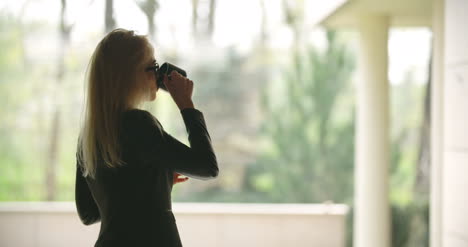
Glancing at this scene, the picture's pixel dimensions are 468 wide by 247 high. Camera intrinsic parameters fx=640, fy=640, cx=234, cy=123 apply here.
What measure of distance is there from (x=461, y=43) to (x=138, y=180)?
2.29 metres

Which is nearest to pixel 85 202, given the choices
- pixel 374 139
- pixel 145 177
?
pixel 145 177

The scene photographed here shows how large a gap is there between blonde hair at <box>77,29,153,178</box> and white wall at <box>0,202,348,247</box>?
397 centimetres

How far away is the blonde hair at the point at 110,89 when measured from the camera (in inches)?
59.5

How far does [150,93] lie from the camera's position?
1.59m

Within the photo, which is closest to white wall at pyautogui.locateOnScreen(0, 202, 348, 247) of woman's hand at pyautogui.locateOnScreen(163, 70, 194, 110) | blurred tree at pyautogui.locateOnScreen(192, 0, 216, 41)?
woman's hand at pyautogui.locateOnScreen(163, 70, 194, 110)

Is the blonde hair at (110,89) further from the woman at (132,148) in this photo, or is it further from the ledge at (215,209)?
the ledge at (215,209)

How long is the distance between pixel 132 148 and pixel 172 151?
0.32ft

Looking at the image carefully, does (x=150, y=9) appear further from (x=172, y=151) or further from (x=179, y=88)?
(x=172, y=151)

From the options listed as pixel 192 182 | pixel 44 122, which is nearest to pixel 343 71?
pixel 192 182

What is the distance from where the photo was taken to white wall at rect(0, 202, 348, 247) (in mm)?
5457

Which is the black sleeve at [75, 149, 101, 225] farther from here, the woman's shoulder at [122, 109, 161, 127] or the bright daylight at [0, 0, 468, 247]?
the woman's shoulder at [122, 109, 161, 127]

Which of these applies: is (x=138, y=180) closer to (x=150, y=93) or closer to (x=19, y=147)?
(x=150, y=93)

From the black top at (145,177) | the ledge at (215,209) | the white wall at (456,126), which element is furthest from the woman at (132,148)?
the ledge at (215,209)

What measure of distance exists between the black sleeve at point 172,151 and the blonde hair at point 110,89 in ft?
0.24
